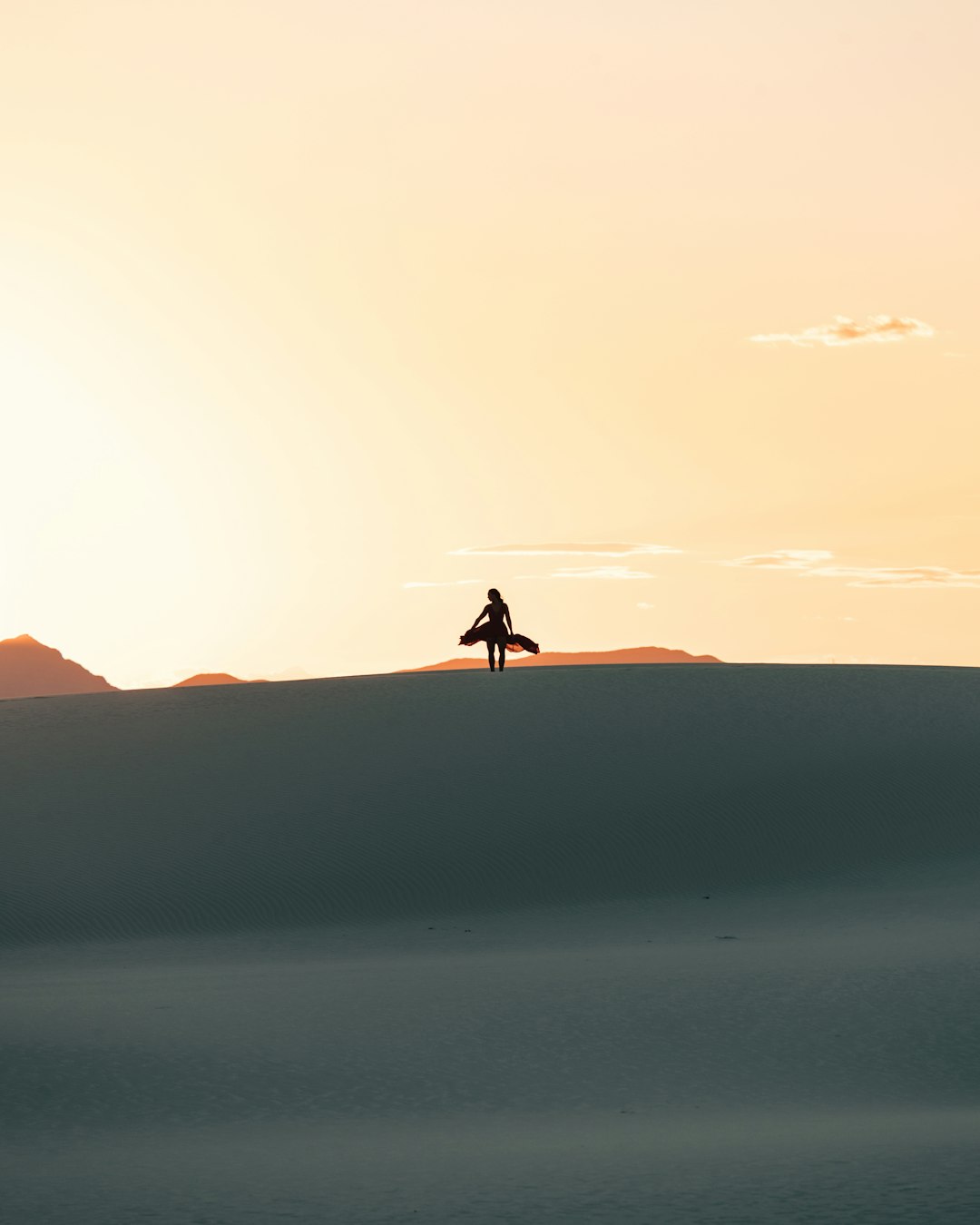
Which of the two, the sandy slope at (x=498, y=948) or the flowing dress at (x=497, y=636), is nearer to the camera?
the sandy slope at (x=498, y=948)

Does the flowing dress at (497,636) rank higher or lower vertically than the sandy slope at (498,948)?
higher

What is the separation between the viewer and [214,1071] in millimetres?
8109

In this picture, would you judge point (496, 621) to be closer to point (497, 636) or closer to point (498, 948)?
point (497, 636)

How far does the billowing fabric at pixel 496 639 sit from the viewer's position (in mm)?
19781

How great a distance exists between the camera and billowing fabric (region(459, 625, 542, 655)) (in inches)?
779

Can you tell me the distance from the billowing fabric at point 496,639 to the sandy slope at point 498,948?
754 millimetres

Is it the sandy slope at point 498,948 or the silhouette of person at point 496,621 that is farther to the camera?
the silhouette of person at point 496,621

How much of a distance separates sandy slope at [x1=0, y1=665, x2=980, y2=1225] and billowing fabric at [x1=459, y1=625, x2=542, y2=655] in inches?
29.7

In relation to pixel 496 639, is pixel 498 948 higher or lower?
lower

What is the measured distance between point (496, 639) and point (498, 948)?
8.12 m

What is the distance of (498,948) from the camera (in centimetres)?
1201

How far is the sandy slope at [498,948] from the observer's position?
6.16 meters

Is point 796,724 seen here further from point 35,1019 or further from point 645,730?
point 35,1019

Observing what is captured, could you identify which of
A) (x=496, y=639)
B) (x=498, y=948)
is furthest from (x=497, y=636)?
(x=498, y=948)
